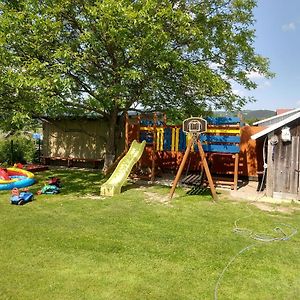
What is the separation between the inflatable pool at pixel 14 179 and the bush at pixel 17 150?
14.3 feet

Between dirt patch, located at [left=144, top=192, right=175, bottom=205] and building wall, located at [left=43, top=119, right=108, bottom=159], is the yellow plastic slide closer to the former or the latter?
dirt patch, located at [left=144, top=192, right=175, bottom=205]

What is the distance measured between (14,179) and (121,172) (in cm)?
403

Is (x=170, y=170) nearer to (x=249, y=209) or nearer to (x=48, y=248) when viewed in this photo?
(x=249, y=209)

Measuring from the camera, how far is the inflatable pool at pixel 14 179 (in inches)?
473

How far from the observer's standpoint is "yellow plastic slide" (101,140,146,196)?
36.7 feet

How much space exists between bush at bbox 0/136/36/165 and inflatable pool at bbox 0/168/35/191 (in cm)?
436

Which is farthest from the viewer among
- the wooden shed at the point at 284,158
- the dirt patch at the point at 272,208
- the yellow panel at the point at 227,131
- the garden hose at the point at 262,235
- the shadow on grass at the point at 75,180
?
the yellow panel at the point at 227,131

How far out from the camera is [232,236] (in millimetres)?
7211

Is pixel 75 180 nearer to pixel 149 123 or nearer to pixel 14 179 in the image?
pixel 14 179

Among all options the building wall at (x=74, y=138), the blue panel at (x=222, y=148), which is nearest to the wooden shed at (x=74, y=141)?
the building wall at (x=74, y=138)

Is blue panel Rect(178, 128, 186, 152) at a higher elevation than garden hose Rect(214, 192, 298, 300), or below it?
higher

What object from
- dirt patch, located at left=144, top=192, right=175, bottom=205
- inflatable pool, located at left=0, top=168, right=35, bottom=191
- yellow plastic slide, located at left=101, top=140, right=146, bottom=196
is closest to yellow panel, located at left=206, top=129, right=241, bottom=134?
yellow plastic slide, located at left=101, top=140, right=146, bottom=196

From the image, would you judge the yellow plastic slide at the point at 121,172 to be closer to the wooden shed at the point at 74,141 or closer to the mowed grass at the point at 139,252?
the mowed grass at the point at 139,252

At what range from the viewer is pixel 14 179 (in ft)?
41.8
